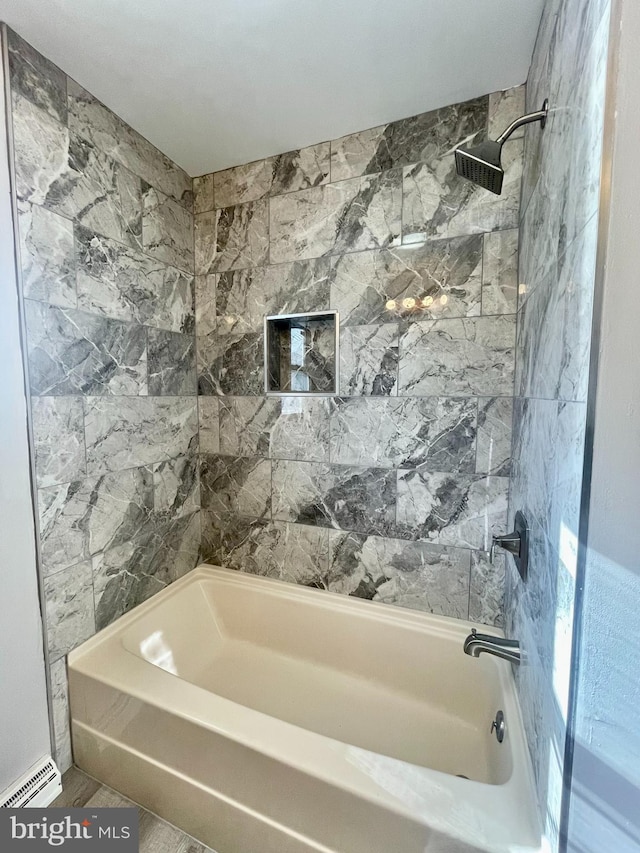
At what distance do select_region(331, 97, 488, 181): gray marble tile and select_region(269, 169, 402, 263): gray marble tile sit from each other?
6cm

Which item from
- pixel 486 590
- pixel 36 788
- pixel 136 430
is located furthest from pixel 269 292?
pixel 36 788

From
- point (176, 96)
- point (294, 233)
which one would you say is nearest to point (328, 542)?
point (294, 233)

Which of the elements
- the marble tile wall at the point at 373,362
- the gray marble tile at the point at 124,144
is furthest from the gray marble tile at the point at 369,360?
the gray marble tile at the point at 124,144

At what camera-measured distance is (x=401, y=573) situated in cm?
163

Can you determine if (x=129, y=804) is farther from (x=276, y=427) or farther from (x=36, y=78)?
(x=36, y=78)

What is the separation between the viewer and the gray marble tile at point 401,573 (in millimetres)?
1546

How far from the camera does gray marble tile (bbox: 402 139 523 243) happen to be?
1.37 m

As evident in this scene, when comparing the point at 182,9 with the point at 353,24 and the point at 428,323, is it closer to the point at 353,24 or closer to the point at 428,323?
the point at 353,24

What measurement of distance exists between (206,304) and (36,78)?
0.95 metres

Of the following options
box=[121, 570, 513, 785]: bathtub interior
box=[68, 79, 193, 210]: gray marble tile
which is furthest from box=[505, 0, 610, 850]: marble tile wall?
box=[68, 79, 193, 210]: gray marble tile

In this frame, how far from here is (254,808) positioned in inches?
39.9

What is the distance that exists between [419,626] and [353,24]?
217cm

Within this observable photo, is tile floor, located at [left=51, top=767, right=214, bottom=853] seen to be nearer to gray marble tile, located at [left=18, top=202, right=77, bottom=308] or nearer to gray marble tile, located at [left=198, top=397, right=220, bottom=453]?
gray marble tile, located at [left=198, top=397, right=220, bottom=453]

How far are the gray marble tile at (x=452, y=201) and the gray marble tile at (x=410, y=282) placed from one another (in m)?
0.06
